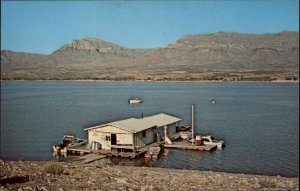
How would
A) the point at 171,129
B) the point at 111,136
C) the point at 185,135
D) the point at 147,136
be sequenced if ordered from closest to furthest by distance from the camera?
the point at 111,136 → the point at 147,136 → the point at 185,135 → the point at 171,129

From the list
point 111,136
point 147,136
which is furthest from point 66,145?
point 147,136

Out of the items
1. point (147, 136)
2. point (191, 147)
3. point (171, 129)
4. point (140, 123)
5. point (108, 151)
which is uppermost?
point (140, 123)

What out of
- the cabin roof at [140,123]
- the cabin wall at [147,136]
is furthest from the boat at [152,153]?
the cabin roof at [140,123]

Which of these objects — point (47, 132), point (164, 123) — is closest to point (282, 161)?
point (164, 123)

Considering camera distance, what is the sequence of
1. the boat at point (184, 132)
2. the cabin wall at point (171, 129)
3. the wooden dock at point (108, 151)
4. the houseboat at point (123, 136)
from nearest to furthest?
the wooden dock at point (108, 151) < the houseboat at point (123, 136) < the boat at point (184, 132) < the cabin wall at point (171, 129)

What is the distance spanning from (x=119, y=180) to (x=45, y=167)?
13.7 ft

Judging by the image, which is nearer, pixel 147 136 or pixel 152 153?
pixel 152 153

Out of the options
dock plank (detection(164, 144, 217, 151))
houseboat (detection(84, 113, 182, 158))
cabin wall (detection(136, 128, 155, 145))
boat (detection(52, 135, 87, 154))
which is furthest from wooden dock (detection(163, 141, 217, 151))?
boat (detection(52, 135, 87, 154))

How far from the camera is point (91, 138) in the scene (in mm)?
28797

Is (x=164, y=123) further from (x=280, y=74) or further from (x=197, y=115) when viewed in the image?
(x=280, y=74)

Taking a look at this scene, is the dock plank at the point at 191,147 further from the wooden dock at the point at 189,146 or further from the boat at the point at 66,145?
the boat at the point at 66,145

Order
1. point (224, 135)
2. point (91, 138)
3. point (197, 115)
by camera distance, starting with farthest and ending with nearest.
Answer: point (197, 115) → point (224, 135) → point (91, 138)

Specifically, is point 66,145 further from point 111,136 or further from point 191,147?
point 191,147

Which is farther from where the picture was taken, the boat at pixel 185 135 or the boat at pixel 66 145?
the boat at pixel 185 135
